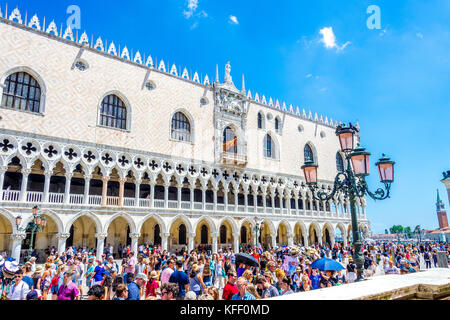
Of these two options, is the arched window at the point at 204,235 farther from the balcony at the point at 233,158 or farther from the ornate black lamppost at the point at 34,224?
the ornate black lamppost at the point at 34,224

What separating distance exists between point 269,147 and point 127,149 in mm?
13096

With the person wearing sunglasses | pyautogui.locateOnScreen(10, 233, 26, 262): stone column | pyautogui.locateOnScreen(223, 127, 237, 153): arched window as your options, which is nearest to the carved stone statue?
pyautogui.locateOnScreen(223, 127, 237, 153): arched window

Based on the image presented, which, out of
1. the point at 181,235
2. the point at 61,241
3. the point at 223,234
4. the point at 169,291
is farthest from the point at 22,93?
the point at 223,234

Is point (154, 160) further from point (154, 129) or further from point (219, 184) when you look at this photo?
point (219, 184)

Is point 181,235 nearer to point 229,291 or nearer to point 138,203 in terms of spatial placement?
point 138,203

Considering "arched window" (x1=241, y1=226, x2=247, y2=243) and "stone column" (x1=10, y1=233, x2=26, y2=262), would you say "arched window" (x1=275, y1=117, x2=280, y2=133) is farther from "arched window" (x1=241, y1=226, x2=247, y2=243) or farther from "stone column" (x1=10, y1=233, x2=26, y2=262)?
"stone column" (x1=10, y1=233, x2=26, y2=262)

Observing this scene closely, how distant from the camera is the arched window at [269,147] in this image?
2725 cm

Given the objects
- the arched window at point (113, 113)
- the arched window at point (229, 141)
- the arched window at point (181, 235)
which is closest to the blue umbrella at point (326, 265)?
the arched window at point (113, 113)

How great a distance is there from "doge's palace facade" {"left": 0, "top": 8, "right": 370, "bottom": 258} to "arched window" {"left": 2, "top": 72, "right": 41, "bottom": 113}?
0.05 meters

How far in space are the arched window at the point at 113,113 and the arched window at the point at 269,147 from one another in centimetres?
1244

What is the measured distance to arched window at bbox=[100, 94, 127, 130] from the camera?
19078 millimetres

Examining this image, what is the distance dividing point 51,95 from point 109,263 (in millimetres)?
12783
